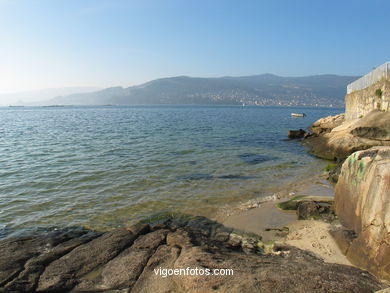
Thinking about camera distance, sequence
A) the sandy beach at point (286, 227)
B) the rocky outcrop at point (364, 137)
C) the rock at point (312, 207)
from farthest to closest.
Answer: the rocky outcrop at point (364, 137) < the rock at point (312, 207) < the sandy beach at point (286, 227)

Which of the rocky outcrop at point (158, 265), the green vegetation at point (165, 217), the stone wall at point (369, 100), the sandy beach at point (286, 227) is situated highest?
the stone wall at point (369, 100)

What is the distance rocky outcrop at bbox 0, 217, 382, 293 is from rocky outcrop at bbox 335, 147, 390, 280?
61cm

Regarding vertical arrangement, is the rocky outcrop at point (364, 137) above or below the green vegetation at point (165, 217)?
above

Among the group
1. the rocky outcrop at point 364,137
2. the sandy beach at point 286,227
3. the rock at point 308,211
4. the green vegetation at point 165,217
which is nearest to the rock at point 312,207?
the rock at point 308,211

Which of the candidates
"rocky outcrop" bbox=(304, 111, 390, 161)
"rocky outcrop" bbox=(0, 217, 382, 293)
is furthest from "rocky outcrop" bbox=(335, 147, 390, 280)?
"rocky outcrop" bbox=(304, 111, 390, 161)

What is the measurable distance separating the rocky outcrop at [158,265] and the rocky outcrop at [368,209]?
61cm

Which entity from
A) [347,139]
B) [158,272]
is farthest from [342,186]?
[347,139]

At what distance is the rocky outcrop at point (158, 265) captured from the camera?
4213 mm

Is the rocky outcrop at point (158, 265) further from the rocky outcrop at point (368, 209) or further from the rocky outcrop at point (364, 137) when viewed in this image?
the rocky outcrop at point (364, 137)

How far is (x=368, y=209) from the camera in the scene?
583 cm

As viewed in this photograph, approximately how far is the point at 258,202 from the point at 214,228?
2934mm

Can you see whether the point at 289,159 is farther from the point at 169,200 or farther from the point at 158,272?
the point at 158,272

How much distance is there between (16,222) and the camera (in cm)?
865

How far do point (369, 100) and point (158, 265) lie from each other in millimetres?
24362
